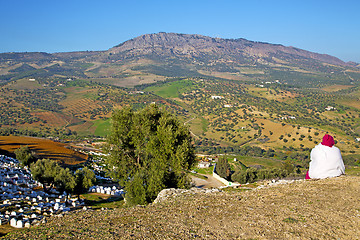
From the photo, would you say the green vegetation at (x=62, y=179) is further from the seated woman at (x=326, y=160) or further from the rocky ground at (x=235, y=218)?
the seated woman at (x=326, y=160)

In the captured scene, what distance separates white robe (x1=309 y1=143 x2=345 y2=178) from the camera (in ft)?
51.1

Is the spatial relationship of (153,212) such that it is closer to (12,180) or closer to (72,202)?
(72,202)

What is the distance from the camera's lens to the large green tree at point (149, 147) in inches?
933

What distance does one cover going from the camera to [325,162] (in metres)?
16.3

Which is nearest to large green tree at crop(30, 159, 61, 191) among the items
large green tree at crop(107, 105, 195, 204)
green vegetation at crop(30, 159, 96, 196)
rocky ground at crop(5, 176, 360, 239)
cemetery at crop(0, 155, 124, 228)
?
green vegetation at crop(30, 159, 96, 196)

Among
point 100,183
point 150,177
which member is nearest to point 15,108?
point 100,183

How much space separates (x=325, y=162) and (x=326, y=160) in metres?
0.22

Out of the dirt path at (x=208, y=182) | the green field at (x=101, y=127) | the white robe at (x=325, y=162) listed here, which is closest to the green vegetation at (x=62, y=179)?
the dirt path at (x=208, y=182)

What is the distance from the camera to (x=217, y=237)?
11.0 meters

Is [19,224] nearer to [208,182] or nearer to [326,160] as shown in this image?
[326,160]

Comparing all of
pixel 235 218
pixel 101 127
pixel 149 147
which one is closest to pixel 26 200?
pixel 149 147

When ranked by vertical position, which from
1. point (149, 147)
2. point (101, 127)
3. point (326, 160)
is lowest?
point (101, 127)

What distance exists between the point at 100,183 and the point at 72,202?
59.2ft

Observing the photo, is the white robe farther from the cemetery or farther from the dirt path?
the dirt path
